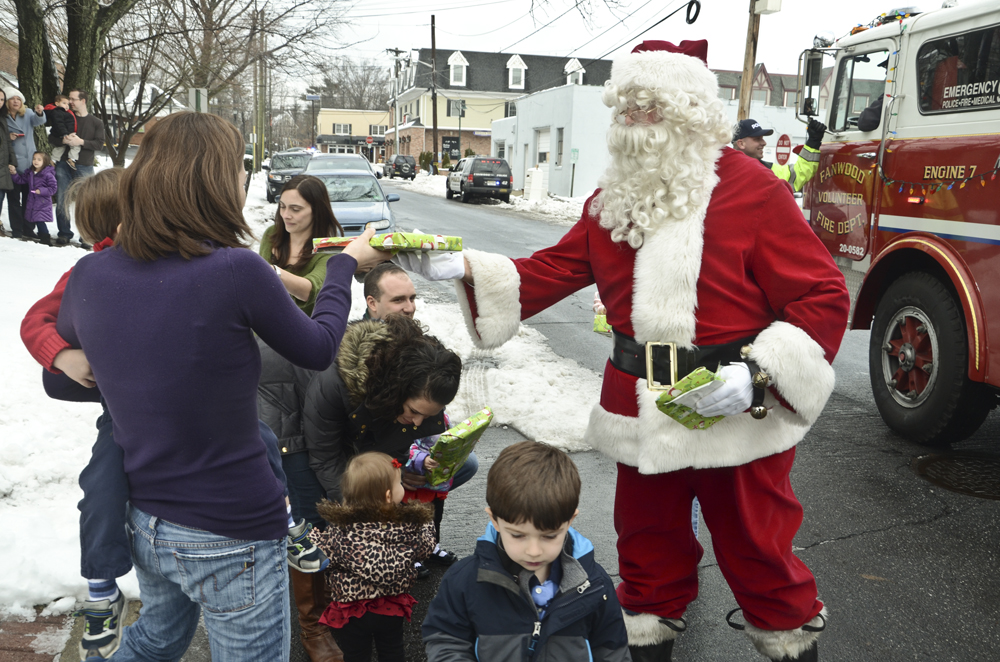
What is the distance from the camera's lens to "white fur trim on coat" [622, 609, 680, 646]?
99.6 inches

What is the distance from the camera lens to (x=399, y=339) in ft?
9.73

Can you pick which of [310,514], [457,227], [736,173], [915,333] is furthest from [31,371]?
[457,227]

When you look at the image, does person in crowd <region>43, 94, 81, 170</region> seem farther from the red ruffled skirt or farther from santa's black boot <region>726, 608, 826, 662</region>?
santa's black boot <region>726, 608, 826, 662</region>

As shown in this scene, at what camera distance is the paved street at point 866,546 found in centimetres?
307

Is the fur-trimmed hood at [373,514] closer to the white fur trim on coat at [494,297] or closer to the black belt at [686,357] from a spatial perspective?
the white fur trim on coat at [494,297]

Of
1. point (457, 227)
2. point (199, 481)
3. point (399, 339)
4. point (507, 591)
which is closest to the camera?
point (199, 481)

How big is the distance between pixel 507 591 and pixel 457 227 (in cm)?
1746

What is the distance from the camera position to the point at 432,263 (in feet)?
8.52

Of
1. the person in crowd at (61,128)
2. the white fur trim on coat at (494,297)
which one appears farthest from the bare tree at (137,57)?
the white fur trim on coat at (494,297)

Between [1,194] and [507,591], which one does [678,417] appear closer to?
[507,591]

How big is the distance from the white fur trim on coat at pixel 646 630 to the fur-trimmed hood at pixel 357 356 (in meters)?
1.23

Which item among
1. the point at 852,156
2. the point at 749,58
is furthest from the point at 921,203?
the point at 749,58

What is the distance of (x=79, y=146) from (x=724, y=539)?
1113 cm

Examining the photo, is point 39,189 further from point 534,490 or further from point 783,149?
point 783,149
